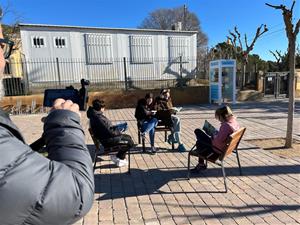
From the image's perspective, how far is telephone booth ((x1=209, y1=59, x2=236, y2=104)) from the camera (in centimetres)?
1502

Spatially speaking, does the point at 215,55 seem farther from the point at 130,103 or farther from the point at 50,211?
the point at 50,211

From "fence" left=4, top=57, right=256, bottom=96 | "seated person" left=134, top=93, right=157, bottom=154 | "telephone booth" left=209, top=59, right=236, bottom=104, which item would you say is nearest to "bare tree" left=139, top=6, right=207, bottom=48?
"fence" left=4, top=57, right=256, bottom=96

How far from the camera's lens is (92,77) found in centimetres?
1953

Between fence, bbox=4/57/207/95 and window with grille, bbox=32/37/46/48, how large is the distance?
3.04 ft

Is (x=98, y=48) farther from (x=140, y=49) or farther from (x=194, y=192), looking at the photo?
(x=194, y=192)

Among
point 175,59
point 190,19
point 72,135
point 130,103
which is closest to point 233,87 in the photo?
point 130,103

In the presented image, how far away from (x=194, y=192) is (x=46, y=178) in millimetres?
3336

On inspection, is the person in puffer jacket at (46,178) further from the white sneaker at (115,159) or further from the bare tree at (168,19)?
the bare tree at (168,19)

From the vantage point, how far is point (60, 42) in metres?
18.6

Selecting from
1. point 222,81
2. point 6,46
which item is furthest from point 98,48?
point 6,46

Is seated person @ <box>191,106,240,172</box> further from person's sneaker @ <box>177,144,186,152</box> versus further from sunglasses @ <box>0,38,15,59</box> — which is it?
sunglasses @ <box>0,38,15,59</box>

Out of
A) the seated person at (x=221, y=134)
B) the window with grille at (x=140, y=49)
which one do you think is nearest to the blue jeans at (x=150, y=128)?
the seated person at (x=221, y=134)

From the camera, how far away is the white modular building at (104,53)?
1806 cm

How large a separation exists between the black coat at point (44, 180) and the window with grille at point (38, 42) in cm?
A: 1867
